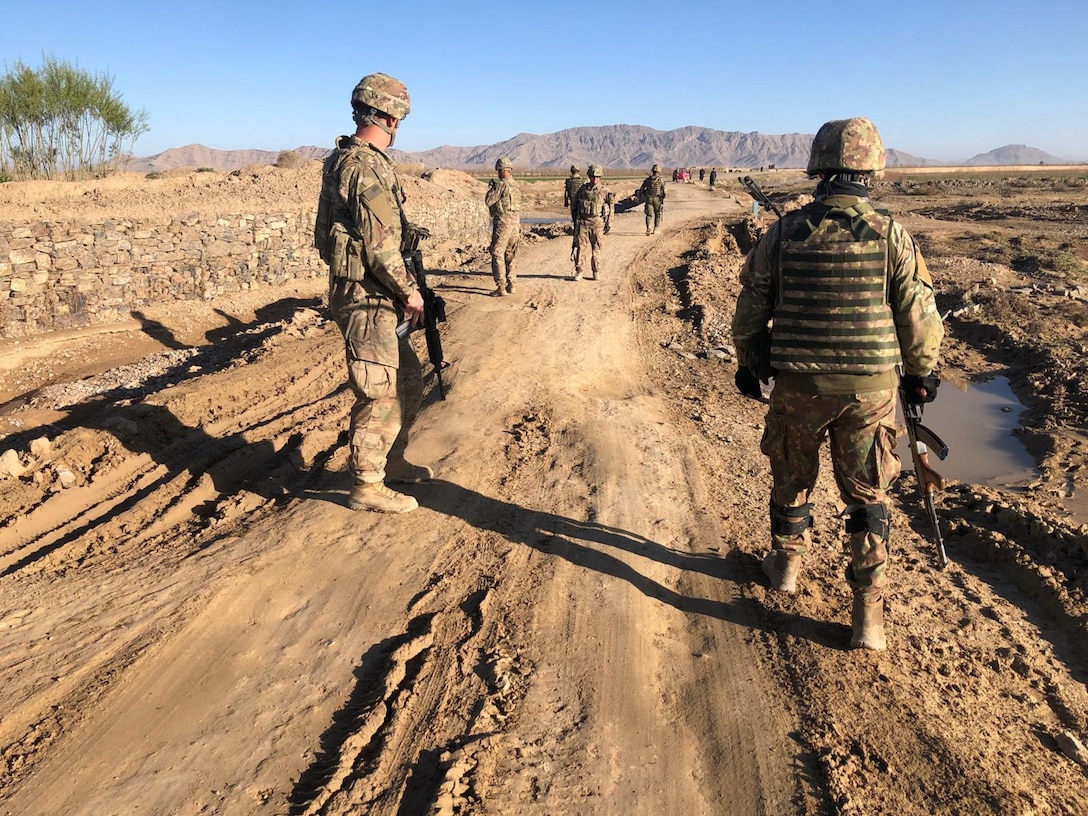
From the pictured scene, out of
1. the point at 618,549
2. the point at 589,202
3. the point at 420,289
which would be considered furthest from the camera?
the point at 589,202

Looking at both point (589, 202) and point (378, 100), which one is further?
A: point (589, 202)

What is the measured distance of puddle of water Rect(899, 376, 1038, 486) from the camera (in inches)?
235

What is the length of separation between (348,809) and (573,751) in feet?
2.67

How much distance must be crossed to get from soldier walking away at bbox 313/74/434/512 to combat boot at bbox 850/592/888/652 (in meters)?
2.64

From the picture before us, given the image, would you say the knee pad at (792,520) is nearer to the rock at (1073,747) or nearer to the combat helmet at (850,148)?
the rock at (1073,747)

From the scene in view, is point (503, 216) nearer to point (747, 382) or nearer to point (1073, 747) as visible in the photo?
point (747, 382)

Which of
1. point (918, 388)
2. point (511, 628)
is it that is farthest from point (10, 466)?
point (918, 388)

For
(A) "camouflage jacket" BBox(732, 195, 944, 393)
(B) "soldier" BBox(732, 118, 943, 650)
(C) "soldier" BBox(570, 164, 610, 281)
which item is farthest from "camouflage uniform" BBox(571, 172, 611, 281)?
(A) "camouflage jacket" BBox(732, 195, 944, 393)

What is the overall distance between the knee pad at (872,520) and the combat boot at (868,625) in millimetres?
304

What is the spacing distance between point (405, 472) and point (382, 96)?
2418mm

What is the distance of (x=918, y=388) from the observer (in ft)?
10.0

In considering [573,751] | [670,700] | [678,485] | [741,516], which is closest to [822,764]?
[670,700]

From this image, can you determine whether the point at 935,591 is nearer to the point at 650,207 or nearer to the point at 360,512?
the point at 360,512

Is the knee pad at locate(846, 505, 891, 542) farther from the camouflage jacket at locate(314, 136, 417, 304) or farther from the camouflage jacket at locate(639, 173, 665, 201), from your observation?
the camouflage jacket at locate(639, 173, 665, 201)
